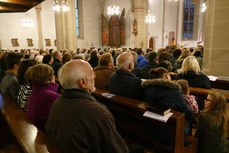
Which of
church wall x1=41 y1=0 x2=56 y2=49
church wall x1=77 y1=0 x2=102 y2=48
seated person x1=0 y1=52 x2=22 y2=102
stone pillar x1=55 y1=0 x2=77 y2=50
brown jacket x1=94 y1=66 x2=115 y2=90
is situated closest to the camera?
seated person x1=0 y1=52 x2=22 y2=102

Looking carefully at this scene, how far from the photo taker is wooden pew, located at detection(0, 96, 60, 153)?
1.44 m

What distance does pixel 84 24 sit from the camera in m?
18.8

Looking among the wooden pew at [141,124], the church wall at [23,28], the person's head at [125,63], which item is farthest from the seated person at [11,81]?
the church wall at [23,28]

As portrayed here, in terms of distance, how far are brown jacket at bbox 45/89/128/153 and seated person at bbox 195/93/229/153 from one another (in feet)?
4.45

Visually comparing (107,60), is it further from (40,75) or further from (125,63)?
(40,75)

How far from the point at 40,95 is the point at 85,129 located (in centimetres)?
107

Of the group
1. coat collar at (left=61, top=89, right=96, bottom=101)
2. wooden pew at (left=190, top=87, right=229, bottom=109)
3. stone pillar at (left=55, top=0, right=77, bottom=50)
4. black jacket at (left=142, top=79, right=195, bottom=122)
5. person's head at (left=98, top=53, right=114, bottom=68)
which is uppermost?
stone pillar at (left=55, top=0, right=77, bottom=50)

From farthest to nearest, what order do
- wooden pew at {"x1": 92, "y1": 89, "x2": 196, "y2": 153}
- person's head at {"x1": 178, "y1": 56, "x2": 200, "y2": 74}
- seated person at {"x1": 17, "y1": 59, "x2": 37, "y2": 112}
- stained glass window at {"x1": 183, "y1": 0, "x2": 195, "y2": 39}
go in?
stained glass window at {"x1": 183, "y1": 0, "x2": 195, "y2": 39} < person's head at {"x1": 178, "y1": 56, "x2": 200, "y2": 74} < seated person at {"x1": 17, "y1": 59, "x2": 37, "y2": 112} < wooden pew at {"x1": 92, "y1": 89, "x2": 196, "y2": 153}

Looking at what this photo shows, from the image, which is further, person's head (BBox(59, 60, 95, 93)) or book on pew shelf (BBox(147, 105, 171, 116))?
book on pew shelf (BBox(147, 105, 171, 116))

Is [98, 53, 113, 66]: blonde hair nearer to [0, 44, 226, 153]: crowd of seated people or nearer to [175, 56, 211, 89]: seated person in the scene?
[0, 44, 226, 153]: crowd of seated people

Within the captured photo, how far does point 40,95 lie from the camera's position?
6.98 feet

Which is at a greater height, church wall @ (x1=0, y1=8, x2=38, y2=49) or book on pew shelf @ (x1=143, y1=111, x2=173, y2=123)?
church wall @ (x1=0, y1=8, x2=38, y2=49)

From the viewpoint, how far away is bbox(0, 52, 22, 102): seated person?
305 cm

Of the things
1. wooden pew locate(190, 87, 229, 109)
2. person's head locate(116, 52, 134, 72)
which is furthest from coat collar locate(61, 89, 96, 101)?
wooden pew locate(190, 87, 229, 109)
